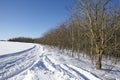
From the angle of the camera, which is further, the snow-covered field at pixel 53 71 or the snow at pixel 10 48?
the snow at pixel 10 48

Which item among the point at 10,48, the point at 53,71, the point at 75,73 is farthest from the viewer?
the point at 10,48

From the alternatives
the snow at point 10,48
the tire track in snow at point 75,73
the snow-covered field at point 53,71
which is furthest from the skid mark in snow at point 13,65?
the snow at point 10,48

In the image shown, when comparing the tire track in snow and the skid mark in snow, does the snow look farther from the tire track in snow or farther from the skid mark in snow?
the tire track in snow

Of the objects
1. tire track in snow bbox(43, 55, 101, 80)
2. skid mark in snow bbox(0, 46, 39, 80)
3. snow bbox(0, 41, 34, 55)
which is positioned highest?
snow bbox(0, 41, 34, 55)

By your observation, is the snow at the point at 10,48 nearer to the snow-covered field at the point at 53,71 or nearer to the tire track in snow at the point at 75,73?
the snow-covered field at the point at 53,71

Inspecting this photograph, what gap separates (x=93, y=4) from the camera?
12.7 metres

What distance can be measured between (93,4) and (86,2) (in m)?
0.63

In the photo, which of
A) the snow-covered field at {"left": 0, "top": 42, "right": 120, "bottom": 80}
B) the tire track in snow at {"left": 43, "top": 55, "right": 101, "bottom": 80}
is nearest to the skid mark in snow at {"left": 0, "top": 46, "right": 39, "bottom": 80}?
the snow-covered field at {"left": 0, "top": 42, "right": 120, "bottom": 80}

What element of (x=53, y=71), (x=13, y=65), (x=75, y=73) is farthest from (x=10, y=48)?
(x=75, y=73)

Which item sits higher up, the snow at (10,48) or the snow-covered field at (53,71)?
the snow at (10,48)

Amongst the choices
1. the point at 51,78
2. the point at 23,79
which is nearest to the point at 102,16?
the point at 51,78

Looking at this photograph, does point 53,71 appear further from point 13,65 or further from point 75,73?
point 13,65

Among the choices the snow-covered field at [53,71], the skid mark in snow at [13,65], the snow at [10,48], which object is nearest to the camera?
the snow-covered field at [53,71]

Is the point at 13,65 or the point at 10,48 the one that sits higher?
the point at 10,48
